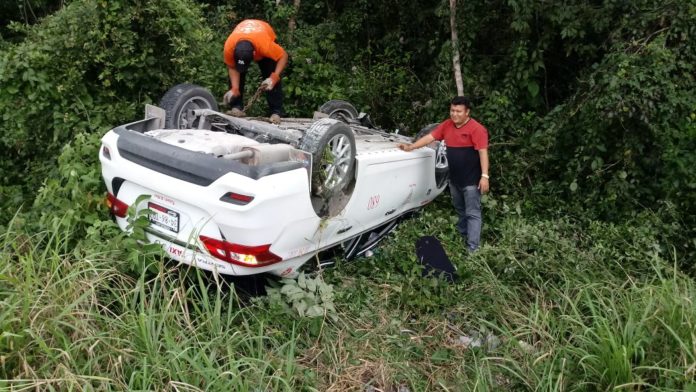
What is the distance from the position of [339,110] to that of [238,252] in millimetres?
3071

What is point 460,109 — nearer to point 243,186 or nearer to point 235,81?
point 235,81

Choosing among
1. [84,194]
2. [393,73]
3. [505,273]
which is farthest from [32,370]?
[393,73]

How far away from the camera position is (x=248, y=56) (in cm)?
586

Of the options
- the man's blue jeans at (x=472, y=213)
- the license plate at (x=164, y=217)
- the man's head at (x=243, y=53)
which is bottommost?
the man's blue jeans at (x=472, y=213)

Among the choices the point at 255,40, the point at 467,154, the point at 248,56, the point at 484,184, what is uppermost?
the point at 255,40

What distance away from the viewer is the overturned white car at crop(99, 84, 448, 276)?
12.0 ft

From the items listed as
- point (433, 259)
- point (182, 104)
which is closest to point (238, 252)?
point (433, 259)

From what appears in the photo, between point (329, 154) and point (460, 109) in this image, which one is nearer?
point (329, 154)

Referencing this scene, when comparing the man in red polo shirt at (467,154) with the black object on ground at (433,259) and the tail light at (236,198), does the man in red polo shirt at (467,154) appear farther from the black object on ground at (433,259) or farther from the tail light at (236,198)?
the tail light at (236,198)

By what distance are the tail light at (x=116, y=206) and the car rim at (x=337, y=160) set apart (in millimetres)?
1344

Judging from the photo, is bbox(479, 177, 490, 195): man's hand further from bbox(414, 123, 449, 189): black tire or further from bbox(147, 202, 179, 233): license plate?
bbox(147, 202, 179, 233): license plate

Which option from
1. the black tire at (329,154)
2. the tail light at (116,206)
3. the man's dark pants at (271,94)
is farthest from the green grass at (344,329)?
the man's dark pants at (271,94)

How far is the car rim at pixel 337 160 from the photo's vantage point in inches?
166

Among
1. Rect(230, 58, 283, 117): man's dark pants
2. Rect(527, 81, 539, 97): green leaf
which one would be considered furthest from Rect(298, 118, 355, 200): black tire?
Rect(527, 81, 539, 97): green leaf
